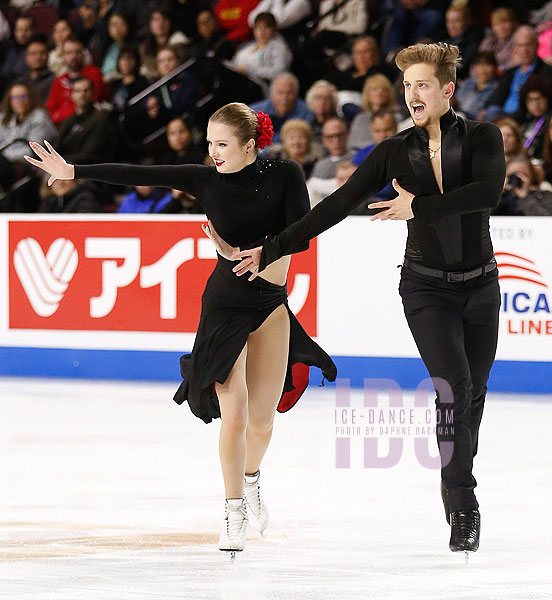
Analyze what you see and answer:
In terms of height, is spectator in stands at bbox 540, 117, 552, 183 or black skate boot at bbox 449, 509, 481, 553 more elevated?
spectator in stands at bbox 540, 117, 552, 183

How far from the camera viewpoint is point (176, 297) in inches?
333

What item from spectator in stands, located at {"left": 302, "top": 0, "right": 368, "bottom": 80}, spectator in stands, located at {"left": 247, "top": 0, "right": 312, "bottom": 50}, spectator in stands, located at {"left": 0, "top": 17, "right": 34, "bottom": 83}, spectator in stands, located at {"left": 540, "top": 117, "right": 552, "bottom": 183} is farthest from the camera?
spectator in stands, located at {"left": 0, "top": 17, "right": 34, "bottom": 83}

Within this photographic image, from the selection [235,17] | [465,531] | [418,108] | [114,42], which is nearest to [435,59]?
[418,108]

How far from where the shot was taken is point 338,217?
4.02 metres

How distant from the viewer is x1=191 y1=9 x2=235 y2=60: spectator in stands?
1084 centimetres

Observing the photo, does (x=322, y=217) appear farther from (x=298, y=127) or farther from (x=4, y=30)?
(x=4, y=30)

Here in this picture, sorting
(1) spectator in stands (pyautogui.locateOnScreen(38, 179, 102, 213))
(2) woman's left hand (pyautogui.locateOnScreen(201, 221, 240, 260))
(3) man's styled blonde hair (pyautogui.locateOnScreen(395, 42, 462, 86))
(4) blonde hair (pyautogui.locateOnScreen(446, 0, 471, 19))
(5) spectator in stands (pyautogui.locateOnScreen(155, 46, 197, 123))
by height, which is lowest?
(2) woman's left hand (pyautogui.locateOnScreen(201, 221, 240, 260))

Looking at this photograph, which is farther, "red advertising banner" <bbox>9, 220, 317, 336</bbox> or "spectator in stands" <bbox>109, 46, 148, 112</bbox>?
"spectator in stands" <bbox>109, 46, 148, 112</bbox>

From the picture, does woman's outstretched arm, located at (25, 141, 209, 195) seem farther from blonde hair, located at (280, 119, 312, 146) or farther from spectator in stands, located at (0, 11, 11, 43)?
spectator in stands, located at (0, 11, 11, 43)

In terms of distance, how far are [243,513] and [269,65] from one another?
22.1 ft

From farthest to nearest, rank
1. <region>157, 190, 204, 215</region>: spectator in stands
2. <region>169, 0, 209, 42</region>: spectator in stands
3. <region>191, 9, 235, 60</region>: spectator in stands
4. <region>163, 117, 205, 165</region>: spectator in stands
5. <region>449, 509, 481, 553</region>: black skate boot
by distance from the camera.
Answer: <region>169, 0, 209, 42</region>: spectator in stands
<region>191, 9, 235, 60</region>: spectator in stands
<region>163, 117, 205, 165</region>: spectator in stands
<region>157, 190, 204, 215</region>: spectator in stands
<region>449, 509, 481, 553</region>: black skate boot

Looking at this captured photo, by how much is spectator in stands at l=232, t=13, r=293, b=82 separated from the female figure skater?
241 inches

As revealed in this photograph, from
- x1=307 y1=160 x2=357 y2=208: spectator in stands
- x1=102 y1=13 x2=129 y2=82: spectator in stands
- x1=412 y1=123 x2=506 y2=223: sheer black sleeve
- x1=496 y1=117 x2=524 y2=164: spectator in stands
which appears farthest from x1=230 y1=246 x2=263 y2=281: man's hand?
x1=102 y1=13 x2=129 y2=82: spectator in stands

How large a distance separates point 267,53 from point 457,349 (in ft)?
22.1
